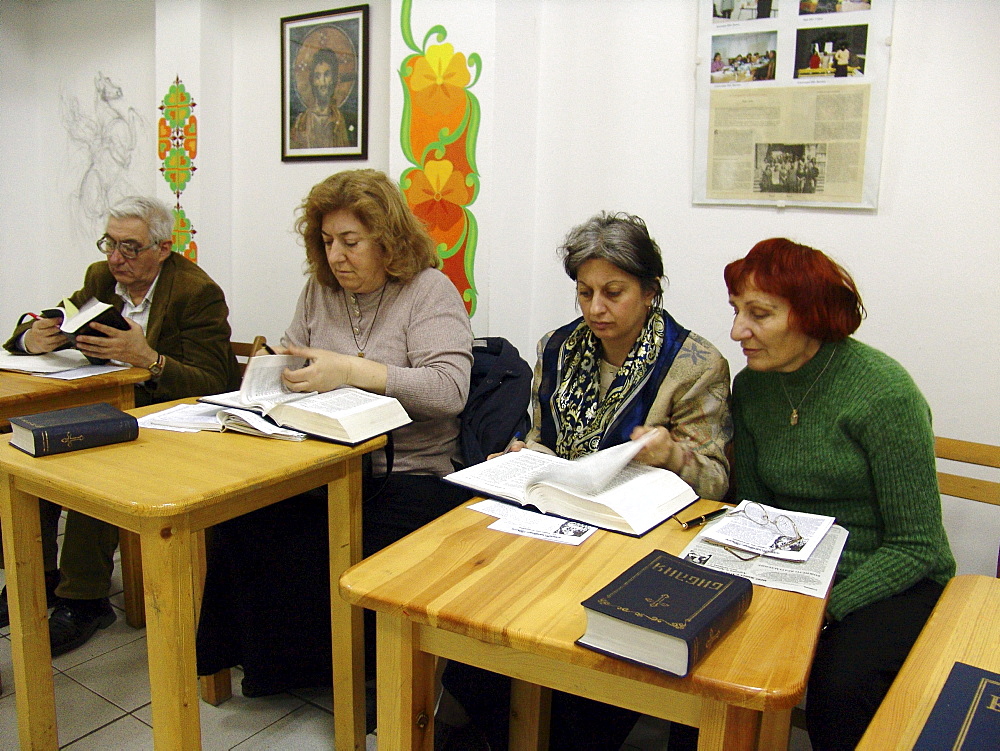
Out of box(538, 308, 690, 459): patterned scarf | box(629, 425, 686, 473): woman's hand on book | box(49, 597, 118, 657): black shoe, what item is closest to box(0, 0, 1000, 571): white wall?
box(538, 308, 690, 459): patterned scarf

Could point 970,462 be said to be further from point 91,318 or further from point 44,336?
point 44,336

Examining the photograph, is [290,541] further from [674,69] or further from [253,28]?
[253,28]

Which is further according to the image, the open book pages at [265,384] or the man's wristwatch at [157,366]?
the man's wristwatch at [157,366]

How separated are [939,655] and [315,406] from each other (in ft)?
4.17

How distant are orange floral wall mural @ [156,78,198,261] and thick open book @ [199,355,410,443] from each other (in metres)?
1.86

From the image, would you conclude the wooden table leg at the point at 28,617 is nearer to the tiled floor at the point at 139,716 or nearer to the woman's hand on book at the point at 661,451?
the tiled floor at the point at 139,716

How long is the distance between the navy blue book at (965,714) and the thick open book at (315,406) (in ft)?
3.90

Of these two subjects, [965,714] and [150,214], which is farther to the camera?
[150,214]

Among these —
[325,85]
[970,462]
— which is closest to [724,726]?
[970,462]

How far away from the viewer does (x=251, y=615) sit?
2.02 metres

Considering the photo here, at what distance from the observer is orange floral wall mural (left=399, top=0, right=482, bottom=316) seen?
8.67 ft

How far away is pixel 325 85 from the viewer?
3.19 meters

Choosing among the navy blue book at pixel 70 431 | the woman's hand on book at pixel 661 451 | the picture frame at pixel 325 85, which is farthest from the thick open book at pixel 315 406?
the picture frame at pixel 325 85

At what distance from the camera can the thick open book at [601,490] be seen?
1400 millimetres
